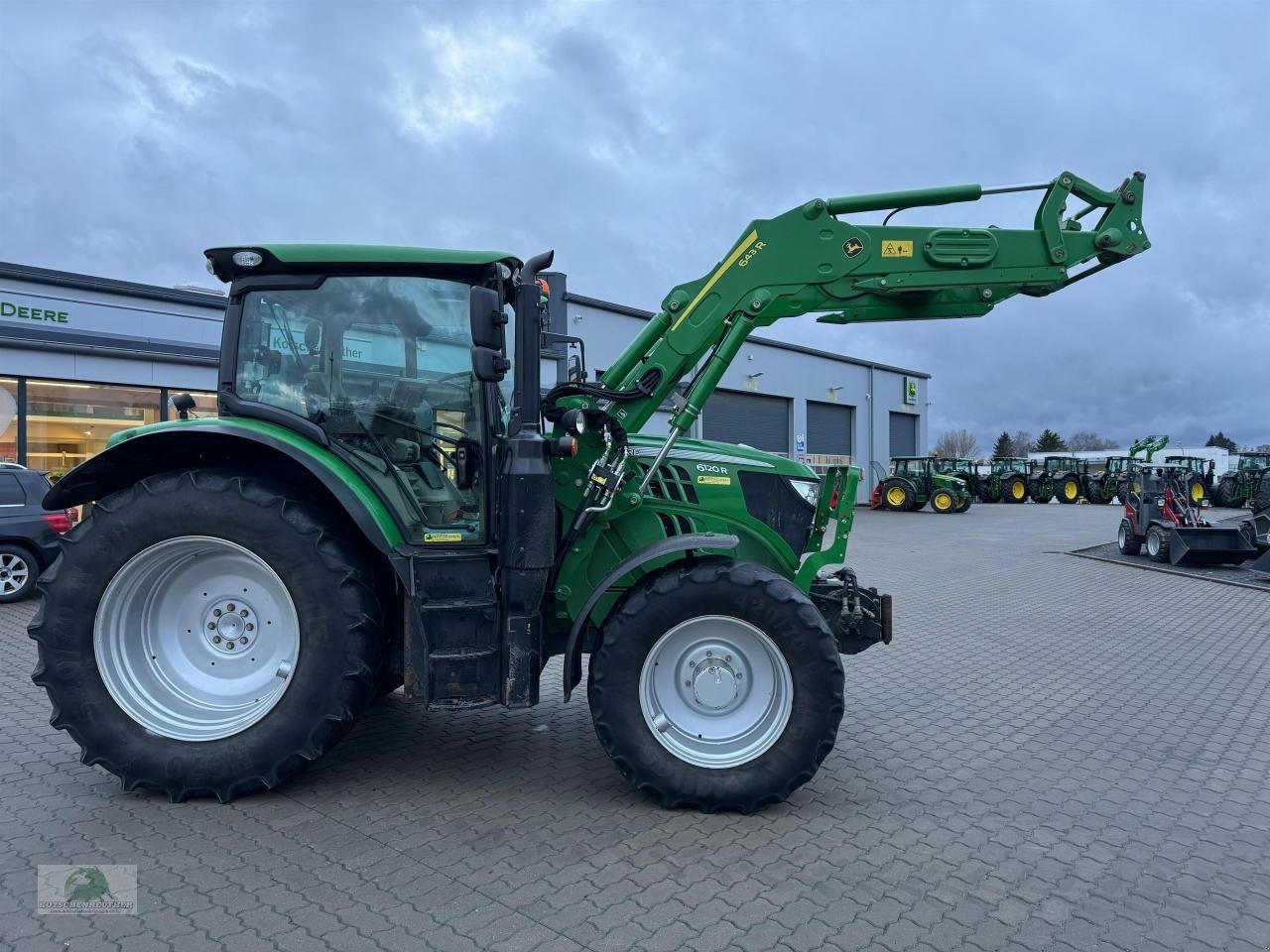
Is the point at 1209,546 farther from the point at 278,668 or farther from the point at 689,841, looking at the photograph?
the point at 278,668

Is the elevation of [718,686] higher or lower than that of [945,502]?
lower

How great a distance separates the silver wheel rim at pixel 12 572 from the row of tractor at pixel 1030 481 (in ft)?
80.2

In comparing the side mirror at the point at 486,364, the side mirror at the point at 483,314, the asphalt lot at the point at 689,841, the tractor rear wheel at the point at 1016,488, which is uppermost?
the side mirror at the point at 483,314

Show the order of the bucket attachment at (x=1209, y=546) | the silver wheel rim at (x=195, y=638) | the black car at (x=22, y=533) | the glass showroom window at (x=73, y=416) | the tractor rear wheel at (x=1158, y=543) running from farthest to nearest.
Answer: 1. the tractor rear wheel at (x=1158, y=543)
2. the glass showroom window at (x=73, y=416)
3. the bucket attachment at (x=1209, y=546)
4. the black car at (x=22, y=533)
5. the silver wheel rim at (x=195, y=638)

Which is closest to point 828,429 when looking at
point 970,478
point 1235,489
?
point 970,478

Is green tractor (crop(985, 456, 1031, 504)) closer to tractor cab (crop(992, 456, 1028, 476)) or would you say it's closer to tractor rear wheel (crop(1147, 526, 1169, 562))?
tractor cab (crop(992, 456, 1028, 476))

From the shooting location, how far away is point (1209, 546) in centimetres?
1343

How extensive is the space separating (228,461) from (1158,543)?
51.6 feet

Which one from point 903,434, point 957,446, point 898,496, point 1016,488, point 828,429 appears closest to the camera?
point 898,496

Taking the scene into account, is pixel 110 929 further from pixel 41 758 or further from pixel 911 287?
pixel 911 287

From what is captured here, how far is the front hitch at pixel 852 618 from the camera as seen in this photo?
4.32 m

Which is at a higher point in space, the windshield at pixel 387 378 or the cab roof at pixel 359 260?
the cab roof at pixel 359 260

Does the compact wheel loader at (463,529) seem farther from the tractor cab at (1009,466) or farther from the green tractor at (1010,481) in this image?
the tractor cab at (1009,466)

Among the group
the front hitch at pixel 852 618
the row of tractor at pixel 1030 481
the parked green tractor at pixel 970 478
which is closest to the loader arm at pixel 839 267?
the front hitch at pixel 852 618
